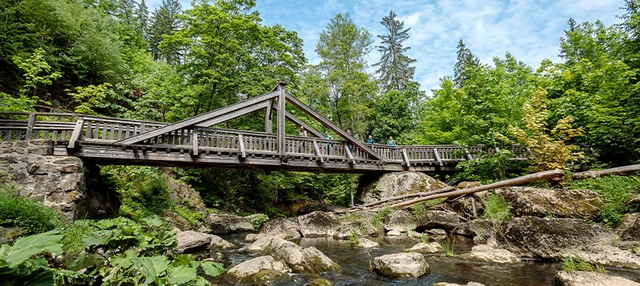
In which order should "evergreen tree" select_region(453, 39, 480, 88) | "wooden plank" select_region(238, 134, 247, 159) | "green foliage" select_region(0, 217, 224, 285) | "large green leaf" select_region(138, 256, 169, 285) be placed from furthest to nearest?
"evergreen tree" select_region(453, 39, 480, 88), "wooden plank" select_region(238, 134, 247, 159), "large green leaf" select_region(138, 256, 169, 285), "green foliage" select_region(0, 217, 224, 285)

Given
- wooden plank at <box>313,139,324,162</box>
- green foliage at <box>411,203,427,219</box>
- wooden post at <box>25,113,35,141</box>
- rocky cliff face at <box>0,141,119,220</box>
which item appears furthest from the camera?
wooden plank at <box>313,139,324,162</box>

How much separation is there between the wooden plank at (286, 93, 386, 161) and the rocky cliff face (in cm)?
914

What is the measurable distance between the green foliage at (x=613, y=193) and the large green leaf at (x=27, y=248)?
11.4 meters

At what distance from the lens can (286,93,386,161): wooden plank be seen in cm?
1484

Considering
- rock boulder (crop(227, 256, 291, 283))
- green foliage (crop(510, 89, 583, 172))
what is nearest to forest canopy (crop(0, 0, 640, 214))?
green foliage (crop(510, 89, 583, 172))

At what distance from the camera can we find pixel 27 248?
5.29 feet

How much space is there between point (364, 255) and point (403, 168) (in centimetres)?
1037

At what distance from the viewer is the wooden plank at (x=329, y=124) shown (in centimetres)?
1484

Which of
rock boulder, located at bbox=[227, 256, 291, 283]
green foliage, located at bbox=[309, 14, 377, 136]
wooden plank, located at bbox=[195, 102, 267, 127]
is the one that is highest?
green foliage, located at bbox=[309, 14, 377, 136]

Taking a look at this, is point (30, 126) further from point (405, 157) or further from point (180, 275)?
point (405, 157)

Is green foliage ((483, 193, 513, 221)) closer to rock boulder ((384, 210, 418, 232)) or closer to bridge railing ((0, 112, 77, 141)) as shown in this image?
rock boulder ((384, 210, 418, 232))

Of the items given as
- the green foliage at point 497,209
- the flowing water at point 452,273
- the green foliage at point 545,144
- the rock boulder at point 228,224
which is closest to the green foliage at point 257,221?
the rock boulder at point 228,224

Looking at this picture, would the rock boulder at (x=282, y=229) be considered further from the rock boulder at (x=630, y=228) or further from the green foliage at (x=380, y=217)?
the rock boulder at (x=630, y=228)

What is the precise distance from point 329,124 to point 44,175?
36.8 ft
